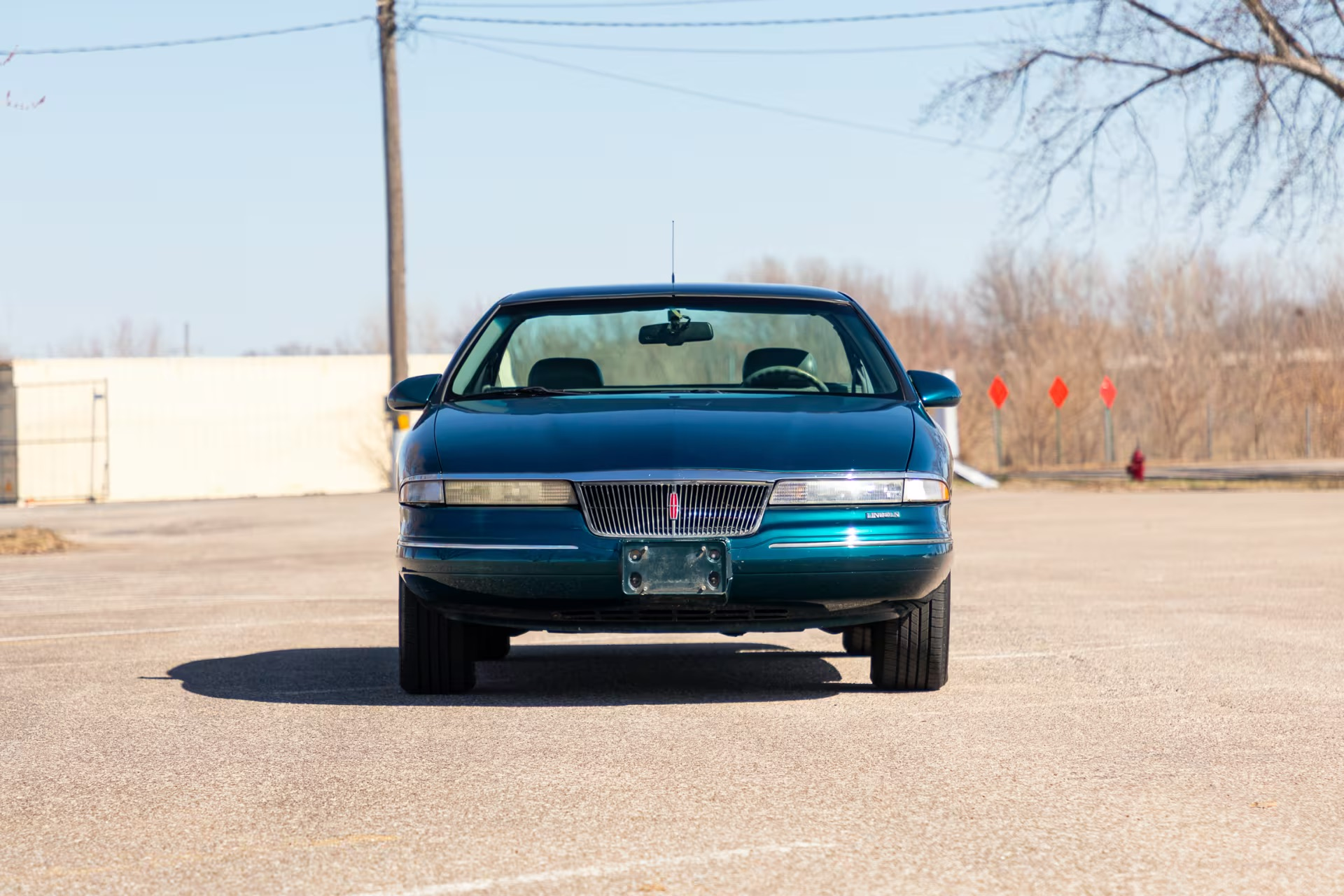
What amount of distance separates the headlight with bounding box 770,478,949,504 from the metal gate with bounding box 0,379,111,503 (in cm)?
3127

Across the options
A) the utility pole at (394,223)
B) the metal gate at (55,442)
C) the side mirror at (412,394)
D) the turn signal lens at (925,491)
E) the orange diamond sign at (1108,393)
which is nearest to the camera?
the turn signal lens at (925,491)

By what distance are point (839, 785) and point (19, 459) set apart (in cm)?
3257

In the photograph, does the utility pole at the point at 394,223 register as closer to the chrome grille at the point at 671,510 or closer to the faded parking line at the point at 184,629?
the faded parking line at the point at 184,629

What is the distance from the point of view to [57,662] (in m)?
8.25

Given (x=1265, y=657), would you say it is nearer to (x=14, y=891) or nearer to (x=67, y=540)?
(x=14, y=891)

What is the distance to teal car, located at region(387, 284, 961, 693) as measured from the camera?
608cm

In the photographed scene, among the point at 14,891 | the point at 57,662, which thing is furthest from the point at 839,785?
the point at 57,662

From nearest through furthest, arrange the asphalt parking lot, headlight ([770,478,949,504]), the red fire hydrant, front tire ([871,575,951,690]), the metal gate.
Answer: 1. the asphalt parking lot
2. headlight ([770,478,949,504])
3. front tire ([871,575,951,690])
4. the red fire hydrant
5. the metal gate

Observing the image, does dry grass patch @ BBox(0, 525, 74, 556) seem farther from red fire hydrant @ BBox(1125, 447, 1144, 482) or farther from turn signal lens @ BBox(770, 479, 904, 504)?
red fire hydrant @ BBox(1125, 447, 1144, 482)

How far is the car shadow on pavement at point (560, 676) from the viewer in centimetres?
682

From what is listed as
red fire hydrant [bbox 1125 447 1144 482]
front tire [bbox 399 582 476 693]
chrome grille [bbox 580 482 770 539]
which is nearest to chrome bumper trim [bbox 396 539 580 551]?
chrome grille [bbox 580 482 770 539]

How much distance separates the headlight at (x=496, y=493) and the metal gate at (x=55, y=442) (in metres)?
30.5

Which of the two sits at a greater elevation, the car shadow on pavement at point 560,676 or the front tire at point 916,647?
the front tire at point 916,647

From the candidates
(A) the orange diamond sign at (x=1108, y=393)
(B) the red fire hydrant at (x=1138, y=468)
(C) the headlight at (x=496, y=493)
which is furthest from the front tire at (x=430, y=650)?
(A) the orange diamond sign at (x=1108, y=393)
